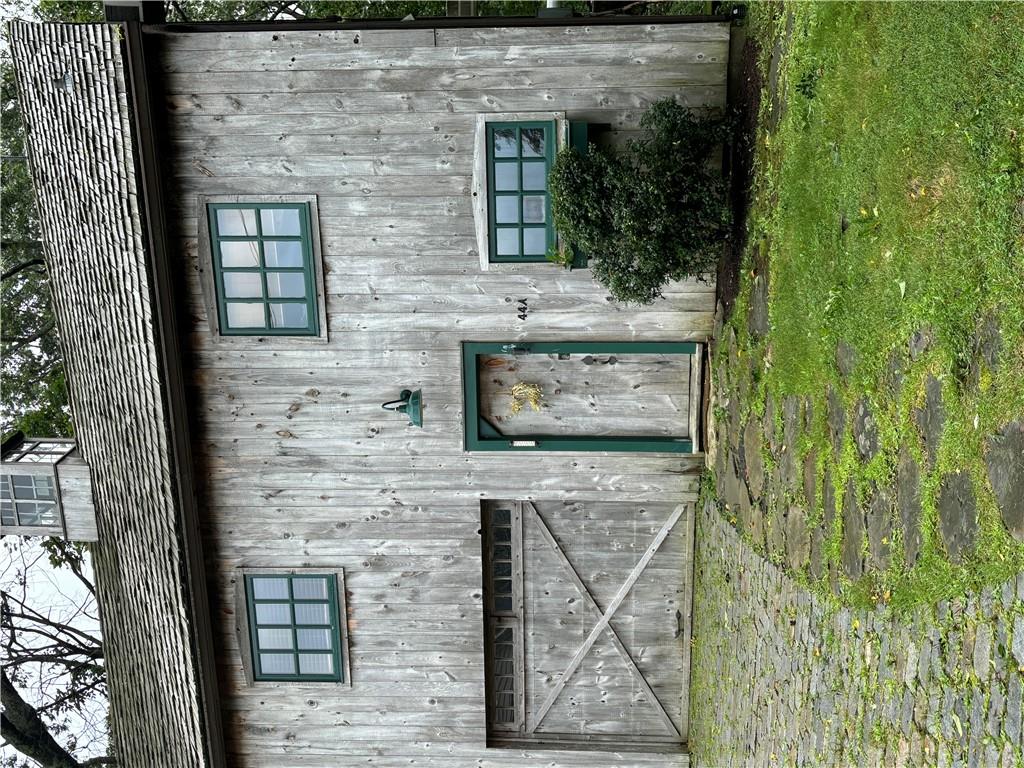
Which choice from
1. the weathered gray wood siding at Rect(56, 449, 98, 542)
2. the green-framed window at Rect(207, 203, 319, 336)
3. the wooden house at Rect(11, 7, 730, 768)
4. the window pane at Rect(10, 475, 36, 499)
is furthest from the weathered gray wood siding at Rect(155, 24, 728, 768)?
the window pane at Rect(10, 475, 36, 499)

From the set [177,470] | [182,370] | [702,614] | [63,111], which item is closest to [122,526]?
[177,470]

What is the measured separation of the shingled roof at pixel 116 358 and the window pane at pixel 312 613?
1.07 metres

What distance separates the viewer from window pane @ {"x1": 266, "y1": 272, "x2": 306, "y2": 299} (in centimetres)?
781

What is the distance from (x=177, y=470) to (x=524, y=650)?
422 cm

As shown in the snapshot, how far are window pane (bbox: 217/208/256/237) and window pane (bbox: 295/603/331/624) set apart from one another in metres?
3.93

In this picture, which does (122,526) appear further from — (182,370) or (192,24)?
(192,24)

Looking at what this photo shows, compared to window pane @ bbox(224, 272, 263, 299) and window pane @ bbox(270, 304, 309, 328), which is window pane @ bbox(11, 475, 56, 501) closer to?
window pane @ bbox(224, 272, 263, 299)

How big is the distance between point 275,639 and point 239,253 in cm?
410

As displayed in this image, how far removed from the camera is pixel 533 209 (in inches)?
295

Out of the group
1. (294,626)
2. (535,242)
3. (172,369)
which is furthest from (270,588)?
(535,242)

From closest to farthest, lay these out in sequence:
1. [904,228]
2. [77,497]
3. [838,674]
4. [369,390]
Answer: [904,228] < [838,674] < [369,390] < [77,497]

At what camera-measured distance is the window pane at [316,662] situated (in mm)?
8586

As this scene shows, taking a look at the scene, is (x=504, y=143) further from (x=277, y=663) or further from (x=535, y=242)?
(x=277, y=663)

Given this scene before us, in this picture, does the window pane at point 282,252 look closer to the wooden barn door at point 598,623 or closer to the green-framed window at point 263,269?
the green-framed window at point 263,269
